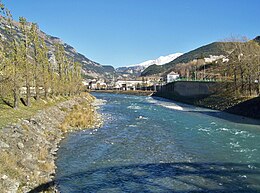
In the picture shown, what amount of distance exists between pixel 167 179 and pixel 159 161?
299 centimetres

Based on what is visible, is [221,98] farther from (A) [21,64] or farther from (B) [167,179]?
(B) [167,179]

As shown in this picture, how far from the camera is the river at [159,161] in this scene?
11.9m

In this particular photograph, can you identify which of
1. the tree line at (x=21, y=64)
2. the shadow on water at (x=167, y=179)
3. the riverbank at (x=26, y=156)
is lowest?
the shadow on water at (x=167, y=179)

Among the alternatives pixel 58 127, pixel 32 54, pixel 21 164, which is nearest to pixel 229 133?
pixel 58 127

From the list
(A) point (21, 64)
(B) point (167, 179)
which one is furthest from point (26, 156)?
(A) point (21, 64)

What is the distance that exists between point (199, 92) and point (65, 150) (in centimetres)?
5116

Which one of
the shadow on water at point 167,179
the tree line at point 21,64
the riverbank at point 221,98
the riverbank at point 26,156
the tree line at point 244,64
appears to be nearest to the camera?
the riverbank at point 26,156

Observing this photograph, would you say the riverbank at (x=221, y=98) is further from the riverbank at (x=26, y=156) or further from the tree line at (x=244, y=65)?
the riverbank at (x=26, y=156)

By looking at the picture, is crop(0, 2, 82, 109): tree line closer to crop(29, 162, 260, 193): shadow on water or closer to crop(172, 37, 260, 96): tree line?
crop(29, 162, 260, 193): shadow on water

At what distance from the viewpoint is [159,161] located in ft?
51.2

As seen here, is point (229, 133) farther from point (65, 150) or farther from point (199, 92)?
point (199, 92)

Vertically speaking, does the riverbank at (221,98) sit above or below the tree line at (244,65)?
below

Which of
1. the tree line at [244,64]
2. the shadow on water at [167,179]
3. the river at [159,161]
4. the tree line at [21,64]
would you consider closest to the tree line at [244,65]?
the tree line at [244,64]

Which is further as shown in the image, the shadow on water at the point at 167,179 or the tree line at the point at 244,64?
the tree line at the point at 244,64
